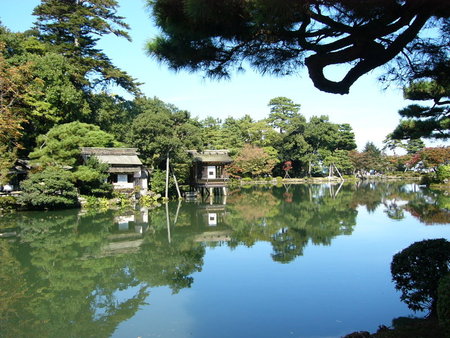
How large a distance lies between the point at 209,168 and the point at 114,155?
648 cm

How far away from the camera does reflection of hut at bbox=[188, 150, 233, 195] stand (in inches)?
912

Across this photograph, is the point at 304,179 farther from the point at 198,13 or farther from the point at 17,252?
the point at 198,13

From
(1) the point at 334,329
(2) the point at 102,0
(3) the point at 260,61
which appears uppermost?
(2) the point at 102,0

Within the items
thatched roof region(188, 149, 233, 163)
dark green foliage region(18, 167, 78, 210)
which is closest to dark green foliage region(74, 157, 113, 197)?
dark green foliage region(18, 167, 78, 210)

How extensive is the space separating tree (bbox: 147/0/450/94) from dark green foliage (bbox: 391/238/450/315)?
6.01 feet

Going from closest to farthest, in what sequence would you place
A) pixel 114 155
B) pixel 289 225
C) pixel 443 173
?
1. pixel 289 225
2. pixel 114 155
3. pixel 443 173

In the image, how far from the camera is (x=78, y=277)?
648 centimetres

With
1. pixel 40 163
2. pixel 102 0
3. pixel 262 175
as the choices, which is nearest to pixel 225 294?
pixel 40 163

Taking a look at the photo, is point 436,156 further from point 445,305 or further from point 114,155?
point 445,305

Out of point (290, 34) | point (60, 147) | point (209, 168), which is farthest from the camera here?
point (209, 168)

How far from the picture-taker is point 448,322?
8.31 ft

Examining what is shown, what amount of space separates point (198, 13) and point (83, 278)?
5.25 meters

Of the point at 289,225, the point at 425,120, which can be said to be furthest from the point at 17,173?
the point at 425,120

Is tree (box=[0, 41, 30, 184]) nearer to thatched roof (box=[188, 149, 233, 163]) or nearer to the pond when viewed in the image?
the pond
